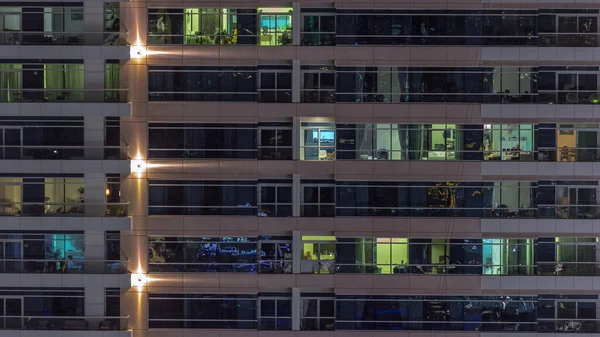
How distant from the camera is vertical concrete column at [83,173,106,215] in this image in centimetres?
3169

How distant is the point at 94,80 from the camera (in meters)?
31.7

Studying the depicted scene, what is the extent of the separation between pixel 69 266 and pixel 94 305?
173 cm

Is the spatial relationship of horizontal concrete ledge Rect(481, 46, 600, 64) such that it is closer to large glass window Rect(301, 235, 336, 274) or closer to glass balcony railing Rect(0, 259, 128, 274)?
large glass window Rect(301, 235, 336, 274)

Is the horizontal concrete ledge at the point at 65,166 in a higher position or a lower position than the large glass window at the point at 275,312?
higher

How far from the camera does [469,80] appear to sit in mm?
31938

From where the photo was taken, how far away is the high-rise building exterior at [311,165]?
104 ft

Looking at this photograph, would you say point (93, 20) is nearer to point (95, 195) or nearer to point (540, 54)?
point (95, 195)

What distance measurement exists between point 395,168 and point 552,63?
276 inches

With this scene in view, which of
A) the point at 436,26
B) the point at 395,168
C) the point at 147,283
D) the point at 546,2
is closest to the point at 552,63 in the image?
the point at 546,2

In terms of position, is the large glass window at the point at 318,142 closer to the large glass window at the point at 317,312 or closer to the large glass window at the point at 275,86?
the large glass window at the point at 275,86

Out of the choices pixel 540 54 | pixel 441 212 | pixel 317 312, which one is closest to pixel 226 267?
pixel 317 312

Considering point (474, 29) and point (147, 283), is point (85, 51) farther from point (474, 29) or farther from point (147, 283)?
point (474, 29)

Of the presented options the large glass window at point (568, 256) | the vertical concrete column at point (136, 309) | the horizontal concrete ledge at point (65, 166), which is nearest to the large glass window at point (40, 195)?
the horizontal concrete ledge at point (65, 166)

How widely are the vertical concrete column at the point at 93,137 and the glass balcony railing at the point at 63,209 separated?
1.84 meters
